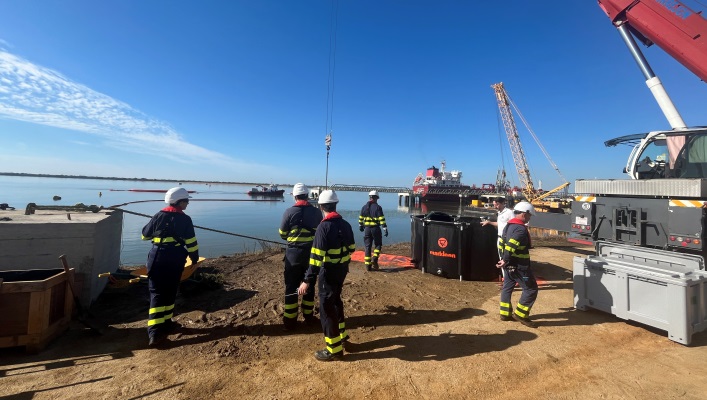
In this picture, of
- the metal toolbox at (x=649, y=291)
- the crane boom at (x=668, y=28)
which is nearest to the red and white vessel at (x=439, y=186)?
the crane boom at (x=668, y=28)

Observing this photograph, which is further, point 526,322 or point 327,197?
point 526,322

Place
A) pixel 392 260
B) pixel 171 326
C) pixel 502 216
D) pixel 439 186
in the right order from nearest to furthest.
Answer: pixel 171 326, pixel 502 216, pixel 392 260, pixel 439 186

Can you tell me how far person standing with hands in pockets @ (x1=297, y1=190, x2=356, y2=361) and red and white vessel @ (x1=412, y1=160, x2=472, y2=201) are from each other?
56.2 meters

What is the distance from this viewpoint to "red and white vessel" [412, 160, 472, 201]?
5778 cm

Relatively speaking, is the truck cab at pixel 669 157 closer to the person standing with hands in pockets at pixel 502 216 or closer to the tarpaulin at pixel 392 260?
the person standing with hands in pockets at pixel 502 216

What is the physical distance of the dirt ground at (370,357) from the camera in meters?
2.66

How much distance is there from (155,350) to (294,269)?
179 cm

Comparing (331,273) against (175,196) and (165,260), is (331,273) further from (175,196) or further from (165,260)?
(175,196)

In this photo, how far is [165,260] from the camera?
3.61 m

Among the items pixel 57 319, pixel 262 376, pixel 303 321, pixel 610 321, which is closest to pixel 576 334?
pixel 610 321

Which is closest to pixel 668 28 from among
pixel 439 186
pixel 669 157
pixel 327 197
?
pixel 669 157

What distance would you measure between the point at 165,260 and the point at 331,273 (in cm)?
211

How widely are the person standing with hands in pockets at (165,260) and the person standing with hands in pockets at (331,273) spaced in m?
1.67

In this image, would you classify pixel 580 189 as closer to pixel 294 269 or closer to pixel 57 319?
pixel 294 269
